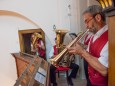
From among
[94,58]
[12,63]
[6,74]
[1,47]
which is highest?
[94,58]

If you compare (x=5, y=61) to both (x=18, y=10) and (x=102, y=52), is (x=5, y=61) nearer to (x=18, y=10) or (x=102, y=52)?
(x=18, y=10)

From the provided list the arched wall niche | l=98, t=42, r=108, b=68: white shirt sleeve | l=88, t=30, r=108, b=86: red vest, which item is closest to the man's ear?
l=88, t=30, r=108, b=86: red vest

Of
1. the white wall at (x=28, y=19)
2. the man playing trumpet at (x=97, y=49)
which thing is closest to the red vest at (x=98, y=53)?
the man playing trumpet at (x=97, y=49)

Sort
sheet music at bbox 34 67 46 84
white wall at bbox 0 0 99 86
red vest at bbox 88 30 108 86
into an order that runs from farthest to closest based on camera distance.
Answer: white wall at bbox 0 0 99 86, sheet music at bbox 34 67 46 84, red vest at bbox 88 30 108 86

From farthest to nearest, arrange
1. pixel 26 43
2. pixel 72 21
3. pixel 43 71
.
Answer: pixel 26 43, pixel 72 21, pixel 43 71

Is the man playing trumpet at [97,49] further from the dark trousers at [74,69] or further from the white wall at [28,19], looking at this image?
the dark trousers at [74,69]

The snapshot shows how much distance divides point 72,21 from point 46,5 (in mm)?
915

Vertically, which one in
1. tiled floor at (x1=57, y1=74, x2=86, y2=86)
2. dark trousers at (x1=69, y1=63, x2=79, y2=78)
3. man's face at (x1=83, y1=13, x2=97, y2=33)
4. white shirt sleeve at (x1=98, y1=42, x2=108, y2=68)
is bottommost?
tiled floor at (x1=57, y1=74, x2=86, y2=86)

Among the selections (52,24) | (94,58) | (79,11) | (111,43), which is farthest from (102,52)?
(52,24)

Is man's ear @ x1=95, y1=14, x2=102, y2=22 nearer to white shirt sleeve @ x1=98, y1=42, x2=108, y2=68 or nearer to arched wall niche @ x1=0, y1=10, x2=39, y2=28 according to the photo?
white shirt sleeve @ x1=98, y1=42, x2=108, y2=68

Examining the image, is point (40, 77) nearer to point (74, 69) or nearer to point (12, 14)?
point (74, 69)

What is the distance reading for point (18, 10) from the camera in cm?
544

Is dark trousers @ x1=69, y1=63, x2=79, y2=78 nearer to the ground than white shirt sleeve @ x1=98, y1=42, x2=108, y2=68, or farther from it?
nearer to the ground

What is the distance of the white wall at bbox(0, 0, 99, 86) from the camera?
5.37 m
